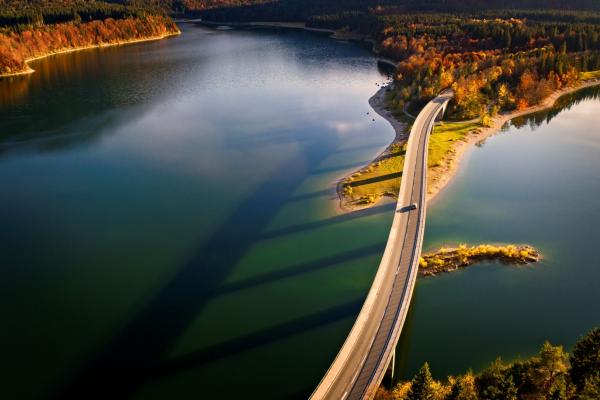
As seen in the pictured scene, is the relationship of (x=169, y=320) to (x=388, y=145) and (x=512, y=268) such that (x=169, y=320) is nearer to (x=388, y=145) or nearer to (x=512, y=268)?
(x=512, y=268)

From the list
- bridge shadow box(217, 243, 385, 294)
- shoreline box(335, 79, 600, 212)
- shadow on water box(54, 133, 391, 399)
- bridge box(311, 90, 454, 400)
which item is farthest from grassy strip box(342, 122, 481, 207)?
bridge shadow box(217, 243, 385, 294)

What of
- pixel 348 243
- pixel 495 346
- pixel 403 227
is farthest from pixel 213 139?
→ pixel 495 346

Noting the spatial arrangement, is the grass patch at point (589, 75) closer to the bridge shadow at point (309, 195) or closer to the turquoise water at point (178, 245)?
the turquoise water at point (178, 245)

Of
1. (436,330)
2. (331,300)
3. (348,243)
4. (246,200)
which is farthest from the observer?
(246,200)

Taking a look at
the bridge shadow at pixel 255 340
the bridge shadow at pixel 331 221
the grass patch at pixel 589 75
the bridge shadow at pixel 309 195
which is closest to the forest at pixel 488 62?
the grass patch at pixel 589 75

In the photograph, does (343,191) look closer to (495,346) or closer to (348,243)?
(348,243)

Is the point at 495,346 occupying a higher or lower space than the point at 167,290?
lower
